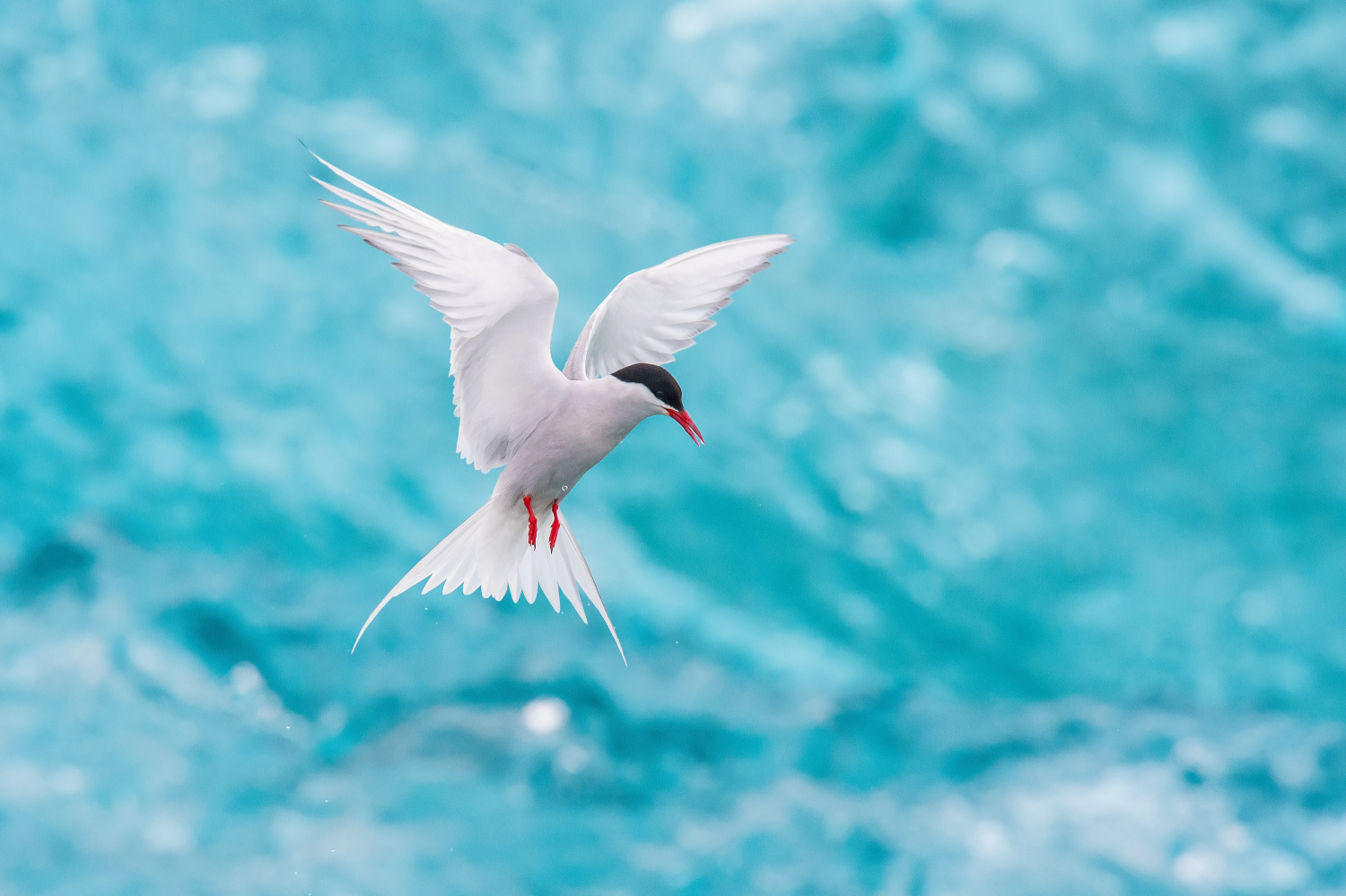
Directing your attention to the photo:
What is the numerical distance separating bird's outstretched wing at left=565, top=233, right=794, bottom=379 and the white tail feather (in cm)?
54

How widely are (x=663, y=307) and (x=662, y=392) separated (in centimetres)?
65

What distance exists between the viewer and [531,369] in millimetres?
3488

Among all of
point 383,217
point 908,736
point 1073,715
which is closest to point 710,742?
point 908,736

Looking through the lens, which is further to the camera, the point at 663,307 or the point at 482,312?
the point at 663,307

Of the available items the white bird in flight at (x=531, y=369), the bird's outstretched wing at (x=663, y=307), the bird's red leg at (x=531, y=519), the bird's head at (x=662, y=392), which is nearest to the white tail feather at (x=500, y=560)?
the white bird in flight at (x=531, y=369)

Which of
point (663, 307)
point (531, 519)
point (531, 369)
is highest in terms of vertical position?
point (663, 307)

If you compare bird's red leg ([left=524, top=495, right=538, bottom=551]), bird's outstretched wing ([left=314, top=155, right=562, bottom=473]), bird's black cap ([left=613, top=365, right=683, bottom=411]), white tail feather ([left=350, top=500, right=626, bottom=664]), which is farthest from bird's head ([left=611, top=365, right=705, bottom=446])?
white tail feather ([left=350, top=500, right=626, bottom=664])

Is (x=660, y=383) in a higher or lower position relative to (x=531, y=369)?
lower

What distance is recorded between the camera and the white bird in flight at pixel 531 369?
3176mm

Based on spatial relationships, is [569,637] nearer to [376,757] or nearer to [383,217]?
[376,757]

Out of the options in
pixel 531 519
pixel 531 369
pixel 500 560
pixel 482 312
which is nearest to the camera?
pixel 482 312

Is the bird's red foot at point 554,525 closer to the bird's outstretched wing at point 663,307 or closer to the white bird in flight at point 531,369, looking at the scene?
the white bird in flight at point 531,369

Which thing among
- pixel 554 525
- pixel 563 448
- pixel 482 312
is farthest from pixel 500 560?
pixel 482 312

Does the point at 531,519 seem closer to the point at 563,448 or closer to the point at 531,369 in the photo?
the point at 563,448
